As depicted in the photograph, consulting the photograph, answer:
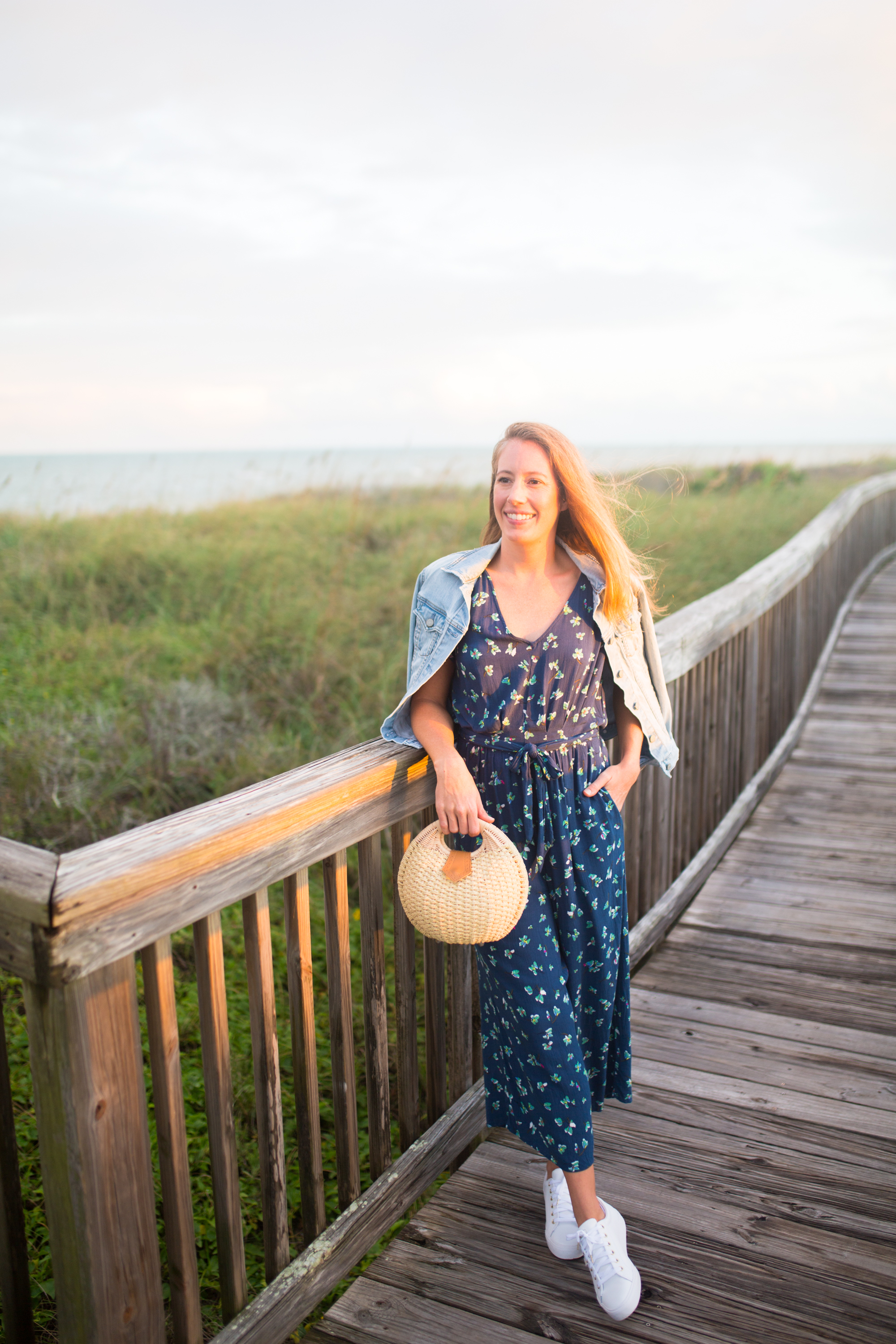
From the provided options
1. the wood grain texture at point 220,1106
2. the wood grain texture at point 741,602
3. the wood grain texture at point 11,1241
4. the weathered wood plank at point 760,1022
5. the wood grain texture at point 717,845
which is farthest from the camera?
the wood grain texture at point 717,845

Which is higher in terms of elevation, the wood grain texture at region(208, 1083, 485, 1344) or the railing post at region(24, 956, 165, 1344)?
the railing post at region(24, 956, 165, 1344)

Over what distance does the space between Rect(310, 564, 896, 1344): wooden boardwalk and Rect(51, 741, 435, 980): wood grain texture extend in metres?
0.92

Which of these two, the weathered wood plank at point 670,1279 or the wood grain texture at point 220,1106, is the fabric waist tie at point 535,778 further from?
the weathered wood plank at point 670,1279

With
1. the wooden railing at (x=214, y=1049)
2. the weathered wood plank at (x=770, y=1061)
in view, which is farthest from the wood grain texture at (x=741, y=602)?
the weathered wood plank at (x=770, y=1061)

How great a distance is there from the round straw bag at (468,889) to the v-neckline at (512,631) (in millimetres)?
367

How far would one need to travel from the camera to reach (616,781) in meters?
1.89

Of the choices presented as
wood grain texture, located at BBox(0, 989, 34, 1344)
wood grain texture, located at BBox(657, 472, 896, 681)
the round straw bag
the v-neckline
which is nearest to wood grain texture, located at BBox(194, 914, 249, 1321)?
wood grain texture, located at BBox(0, 989, 34, 1344)

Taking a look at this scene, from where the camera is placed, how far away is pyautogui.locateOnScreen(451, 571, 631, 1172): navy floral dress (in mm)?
1774

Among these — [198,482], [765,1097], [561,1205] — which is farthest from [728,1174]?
[198,482]

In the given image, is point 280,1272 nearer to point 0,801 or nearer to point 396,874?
point 396,874

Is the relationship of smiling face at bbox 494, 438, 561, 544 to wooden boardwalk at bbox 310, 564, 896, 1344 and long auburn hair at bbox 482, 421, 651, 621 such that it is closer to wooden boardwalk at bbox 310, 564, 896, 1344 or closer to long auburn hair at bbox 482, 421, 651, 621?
long auburn hair at bbox 482, 421, 651, 621

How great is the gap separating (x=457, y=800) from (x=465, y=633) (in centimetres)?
34

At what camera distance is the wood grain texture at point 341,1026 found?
5.69 feet

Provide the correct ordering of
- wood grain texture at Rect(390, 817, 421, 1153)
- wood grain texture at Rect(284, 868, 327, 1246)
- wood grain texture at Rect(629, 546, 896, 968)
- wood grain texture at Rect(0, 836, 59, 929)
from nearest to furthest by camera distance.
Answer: wood grain texture at Rect(0, 836, 59, 929) < wood grain texture at Rect(284, 868, 327, 1246) < wood grain texture at Rect(390, 817, 421, 1153) < wood grain texture at Rect(629, 546, 896, 968)
